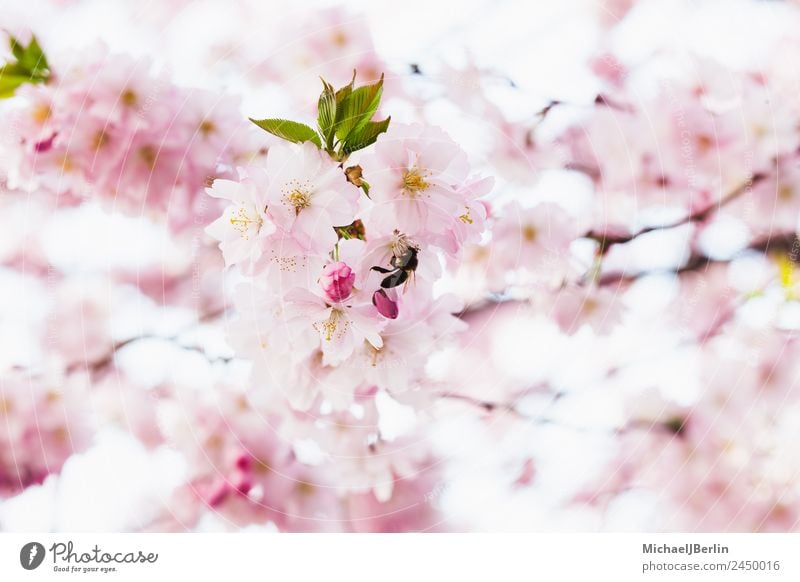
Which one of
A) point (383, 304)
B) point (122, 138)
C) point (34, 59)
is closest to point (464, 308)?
point (383, 304)

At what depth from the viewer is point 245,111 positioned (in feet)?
2.33

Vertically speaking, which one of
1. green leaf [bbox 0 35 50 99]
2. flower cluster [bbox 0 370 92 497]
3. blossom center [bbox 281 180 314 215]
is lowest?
flower cluster [bbox 0 370 92 497]

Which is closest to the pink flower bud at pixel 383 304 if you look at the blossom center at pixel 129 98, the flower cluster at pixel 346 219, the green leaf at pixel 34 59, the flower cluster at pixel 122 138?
the flower cluster at pixel 346 219

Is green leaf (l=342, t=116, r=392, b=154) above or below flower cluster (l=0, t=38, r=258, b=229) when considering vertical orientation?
below

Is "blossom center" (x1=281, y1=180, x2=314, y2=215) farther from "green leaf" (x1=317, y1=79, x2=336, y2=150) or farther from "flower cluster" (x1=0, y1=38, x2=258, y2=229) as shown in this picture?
"flower cluster" (x1=0, y1=38, x2=258, y2=229)

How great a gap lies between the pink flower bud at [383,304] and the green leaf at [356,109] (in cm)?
14

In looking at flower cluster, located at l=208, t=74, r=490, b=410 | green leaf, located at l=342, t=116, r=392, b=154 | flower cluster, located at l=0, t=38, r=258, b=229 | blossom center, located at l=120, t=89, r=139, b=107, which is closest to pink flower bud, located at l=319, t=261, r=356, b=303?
flower cluster, located at l=208, t=74, r=490, b=410

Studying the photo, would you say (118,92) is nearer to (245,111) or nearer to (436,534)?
(245,111)

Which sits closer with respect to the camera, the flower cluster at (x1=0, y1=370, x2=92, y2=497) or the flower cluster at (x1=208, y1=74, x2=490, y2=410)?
the flower cluster at (x1=208, y1=74, x2=490, y2=410)

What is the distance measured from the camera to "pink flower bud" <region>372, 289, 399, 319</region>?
1.83ft

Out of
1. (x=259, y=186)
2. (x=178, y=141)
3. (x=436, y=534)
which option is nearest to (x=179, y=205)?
(x=178, y=141)

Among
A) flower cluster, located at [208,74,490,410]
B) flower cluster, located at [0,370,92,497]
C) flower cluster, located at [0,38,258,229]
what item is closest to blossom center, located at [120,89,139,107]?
flower cluster, located at [0,38,258,229]

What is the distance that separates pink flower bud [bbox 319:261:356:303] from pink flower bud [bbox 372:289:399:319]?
0.03 m

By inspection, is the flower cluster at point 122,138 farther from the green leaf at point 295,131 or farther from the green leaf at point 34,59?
the green leaf at point 295,131
